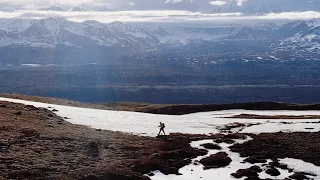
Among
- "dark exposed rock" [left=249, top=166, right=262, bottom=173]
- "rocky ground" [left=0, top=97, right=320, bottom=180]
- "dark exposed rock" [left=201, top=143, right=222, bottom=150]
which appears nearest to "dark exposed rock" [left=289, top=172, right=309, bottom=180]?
"rocky ground" [left=0, top=97, right=320, bottom=180]

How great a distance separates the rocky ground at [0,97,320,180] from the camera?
3425 cm

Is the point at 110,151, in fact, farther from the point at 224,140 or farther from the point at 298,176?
the point at 298,176

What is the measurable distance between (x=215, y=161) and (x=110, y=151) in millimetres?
9890

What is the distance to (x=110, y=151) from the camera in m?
42.4

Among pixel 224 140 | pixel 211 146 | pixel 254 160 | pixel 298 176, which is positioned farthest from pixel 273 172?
pixel 224 140

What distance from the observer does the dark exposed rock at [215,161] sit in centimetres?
3912

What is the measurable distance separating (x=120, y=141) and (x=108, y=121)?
17.3 meters

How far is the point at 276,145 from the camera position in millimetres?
46469

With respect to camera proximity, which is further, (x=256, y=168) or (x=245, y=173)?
(x=256, y=168)

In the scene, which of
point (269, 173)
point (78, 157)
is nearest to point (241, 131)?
point (269, 173)

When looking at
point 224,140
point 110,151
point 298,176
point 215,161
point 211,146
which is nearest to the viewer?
point 298,176

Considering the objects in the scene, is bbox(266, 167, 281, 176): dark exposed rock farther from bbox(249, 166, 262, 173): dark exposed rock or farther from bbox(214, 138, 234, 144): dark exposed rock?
bbox(214, 138, 234, 144): dark exposed rock

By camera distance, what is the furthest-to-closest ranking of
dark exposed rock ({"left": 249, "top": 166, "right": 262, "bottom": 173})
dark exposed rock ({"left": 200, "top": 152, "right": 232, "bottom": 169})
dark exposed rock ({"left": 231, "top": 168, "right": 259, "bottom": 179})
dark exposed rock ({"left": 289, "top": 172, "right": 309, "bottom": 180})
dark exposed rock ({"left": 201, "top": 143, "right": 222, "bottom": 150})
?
dark exposed rock ({"left": 201, "top": 143, "right": 222, "bottom": 150}), dark exposed rock ({"left": 200, "top": 152, "right": 232, "bottom": 169}), dark exposed rock ({"left": 249, "top": 166, "right": 262, "bottom": 173}), dark exposed rock ({"left": 231, "top": 168, "right": 259, "bottom": 179}), dark exposed rock ({"left": 289, "top": 172, "right": 309, "bottom": 180})

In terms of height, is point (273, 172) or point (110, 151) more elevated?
point (110, 151)
